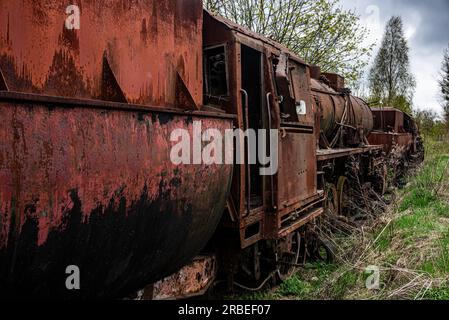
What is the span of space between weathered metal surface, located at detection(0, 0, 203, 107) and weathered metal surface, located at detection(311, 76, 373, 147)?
168 inches

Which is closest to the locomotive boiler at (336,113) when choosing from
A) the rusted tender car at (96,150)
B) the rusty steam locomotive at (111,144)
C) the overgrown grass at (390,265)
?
the overgrown grass at (390,265)

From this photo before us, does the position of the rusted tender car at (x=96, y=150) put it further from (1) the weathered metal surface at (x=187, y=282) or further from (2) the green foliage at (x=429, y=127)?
(2) the green foliage at (x=429, y=127)

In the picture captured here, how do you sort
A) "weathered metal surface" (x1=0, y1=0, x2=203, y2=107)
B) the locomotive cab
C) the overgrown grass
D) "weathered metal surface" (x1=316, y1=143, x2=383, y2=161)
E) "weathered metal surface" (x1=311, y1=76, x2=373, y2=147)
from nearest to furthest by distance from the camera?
"weathered metal surface" (x1=0, y1=0, x2=203, y2=107)
the locomotive cab
the overgrown grass
"weathered metal surface" (x1=316, y1=143, x2=383, y2=161)
"weathered metal surface" (x1=311, y1=76, x2=373, y2=147)

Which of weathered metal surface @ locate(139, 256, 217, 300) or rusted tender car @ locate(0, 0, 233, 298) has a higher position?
rusted tender car @ locate(0, 0, 233, 298)

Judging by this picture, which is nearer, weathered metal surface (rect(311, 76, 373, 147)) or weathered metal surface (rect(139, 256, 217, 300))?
weathered metal surface (rect(139, 256, 217, 300))

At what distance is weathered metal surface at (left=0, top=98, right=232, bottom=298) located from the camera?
1.63 meters

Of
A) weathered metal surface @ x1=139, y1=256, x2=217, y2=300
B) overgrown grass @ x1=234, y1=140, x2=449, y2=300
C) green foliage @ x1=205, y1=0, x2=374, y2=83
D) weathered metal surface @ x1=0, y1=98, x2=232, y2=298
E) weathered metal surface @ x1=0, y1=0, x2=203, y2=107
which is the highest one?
green foliage @ x1=205, y1=0, x2=374, y2=83

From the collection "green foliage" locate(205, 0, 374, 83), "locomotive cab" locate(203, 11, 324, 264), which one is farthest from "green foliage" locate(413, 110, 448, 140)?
"locomotive cab" locate(203, 11, 324, 264)

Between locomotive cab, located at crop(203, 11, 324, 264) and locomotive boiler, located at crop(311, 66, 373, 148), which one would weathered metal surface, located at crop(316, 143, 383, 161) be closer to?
locomotive boiler, located at crop(311, 66, 373, 148)

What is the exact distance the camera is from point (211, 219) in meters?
2.90

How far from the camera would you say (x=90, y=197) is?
189cm

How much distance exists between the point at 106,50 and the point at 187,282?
6.04 feet

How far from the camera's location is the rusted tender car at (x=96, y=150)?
1.66m

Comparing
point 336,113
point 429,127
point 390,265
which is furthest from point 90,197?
point 429,127
